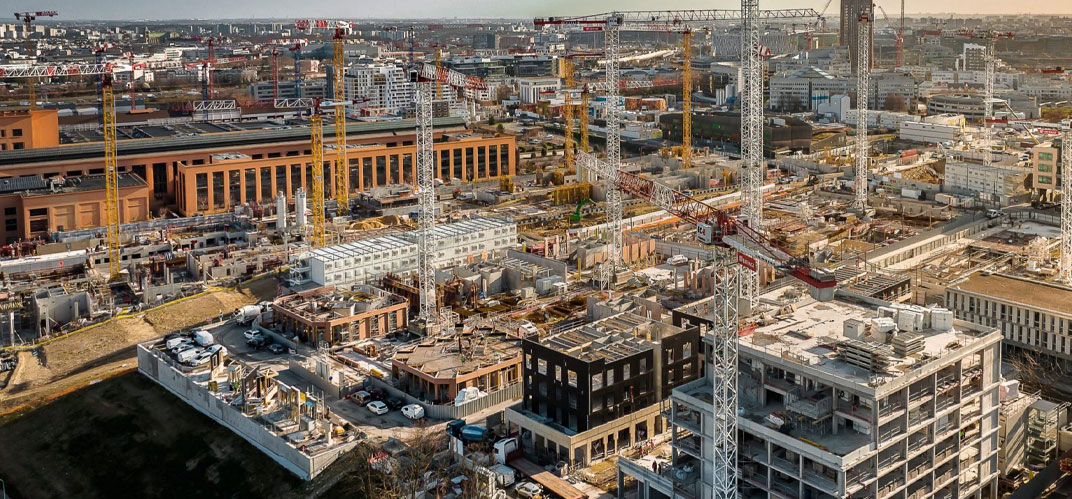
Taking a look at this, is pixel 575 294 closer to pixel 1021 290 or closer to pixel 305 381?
pixel 305 381

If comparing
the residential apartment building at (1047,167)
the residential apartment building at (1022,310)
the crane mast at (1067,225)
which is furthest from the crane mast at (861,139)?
the residential apartment building at (1022,310)

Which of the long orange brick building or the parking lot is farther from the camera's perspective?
the long orange brick building

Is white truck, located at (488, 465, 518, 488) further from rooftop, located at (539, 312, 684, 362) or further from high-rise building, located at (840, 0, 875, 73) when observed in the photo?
high-rise building, located at (840, 0, 875, 73)

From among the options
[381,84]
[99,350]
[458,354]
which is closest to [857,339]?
[458,354]

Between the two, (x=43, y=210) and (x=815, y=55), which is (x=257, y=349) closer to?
(x=43, y=210)

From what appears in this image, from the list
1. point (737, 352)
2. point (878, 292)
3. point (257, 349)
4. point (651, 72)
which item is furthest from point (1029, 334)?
point (651, 72)

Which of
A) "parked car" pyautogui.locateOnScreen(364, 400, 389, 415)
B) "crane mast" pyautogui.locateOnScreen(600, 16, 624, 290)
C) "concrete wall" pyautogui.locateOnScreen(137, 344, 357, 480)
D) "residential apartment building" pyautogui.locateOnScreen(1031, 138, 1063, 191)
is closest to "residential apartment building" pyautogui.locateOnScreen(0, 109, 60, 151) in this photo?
"concrete wall" pyautogui.locateOnScreen(137, 344, 357, 480)
